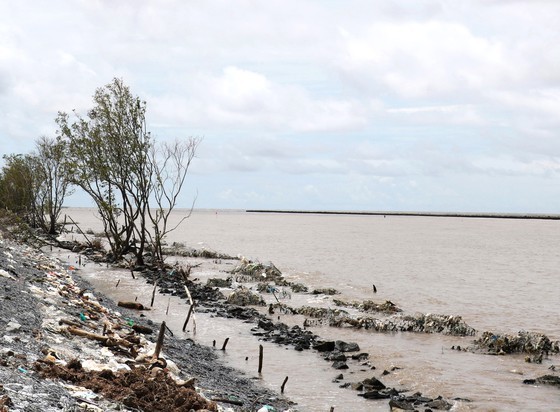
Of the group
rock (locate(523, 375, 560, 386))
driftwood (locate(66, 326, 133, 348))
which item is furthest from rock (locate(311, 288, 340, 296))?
driftwood (locate(66, 326, 133, 348))

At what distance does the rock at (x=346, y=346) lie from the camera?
18.6 m

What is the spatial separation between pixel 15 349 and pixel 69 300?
746 centimetres

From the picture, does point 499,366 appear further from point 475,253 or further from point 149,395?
point 475,253

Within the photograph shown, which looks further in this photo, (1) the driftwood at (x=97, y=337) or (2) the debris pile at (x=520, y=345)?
(2) the debris pile at (x=520, y=345)

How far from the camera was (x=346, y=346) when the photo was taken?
61.7 ft

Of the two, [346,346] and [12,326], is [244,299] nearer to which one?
[346,346]

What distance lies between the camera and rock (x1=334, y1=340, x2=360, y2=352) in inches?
733

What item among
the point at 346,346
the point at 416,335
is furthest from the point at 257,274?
Result: the point at 346,346

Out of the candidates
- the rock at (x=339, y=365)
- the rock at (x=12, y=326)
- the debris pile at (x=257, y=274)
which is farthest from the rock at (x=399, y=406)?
the debris pile at (x=257, y=274)

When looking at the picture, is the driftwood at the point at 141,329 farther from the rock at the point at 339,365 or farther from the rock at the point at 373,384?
the rock at the point at 373,384

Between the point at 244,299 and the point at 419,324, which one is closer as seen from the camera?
the point at 419,324

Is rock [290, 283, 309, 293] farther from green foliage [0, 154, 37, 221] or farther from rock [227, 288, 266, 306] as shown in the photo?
green foliage [0, 154, 37, 221]

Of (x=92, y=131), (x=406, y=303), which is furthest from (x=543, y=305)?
(x=92, y=131)

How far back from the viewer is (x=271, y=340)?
774 inches
